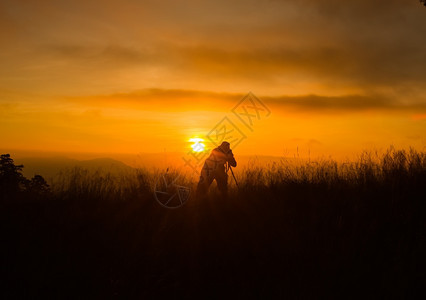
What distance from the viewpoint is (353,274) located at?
5074mm

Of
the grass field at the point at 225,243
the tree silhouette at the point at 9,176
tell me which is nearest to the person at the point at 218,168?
the grass field at the point at 225,243

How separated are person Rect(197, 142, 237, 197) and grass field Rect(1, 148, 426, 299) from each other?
44cm

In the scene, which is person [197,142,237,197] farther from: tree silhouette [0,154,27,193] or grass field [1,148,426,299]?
tree silhouette [0,154,27,193]

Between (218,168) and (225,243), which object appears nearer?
(225,243)

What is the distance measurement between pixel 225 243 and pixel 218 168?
3.14 meters

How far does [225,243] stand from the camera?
612 centimetres

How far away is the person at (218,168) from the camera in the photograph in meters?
9.01

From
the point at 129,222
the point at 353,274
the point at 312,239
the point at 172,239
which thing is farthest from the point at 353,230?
the point at 129,222

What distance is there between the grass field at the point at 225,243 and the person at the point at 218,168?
439 mm

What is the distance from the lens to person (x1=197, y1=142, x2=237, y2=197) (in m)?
9.01

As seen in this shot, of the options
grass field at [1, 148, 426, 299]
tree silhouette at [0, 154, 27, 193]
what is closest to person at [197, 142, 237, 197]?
grass field at [1, 148, 426, 299]

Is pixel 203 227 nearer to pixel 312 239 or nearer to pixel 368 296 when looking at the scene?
pixel 312 239

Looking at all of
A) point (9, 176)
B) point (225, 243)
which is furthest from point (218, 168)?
point (9, 176)

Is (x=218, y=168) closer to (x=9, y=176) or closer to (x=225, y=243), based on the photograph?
(x=225, y=243)
